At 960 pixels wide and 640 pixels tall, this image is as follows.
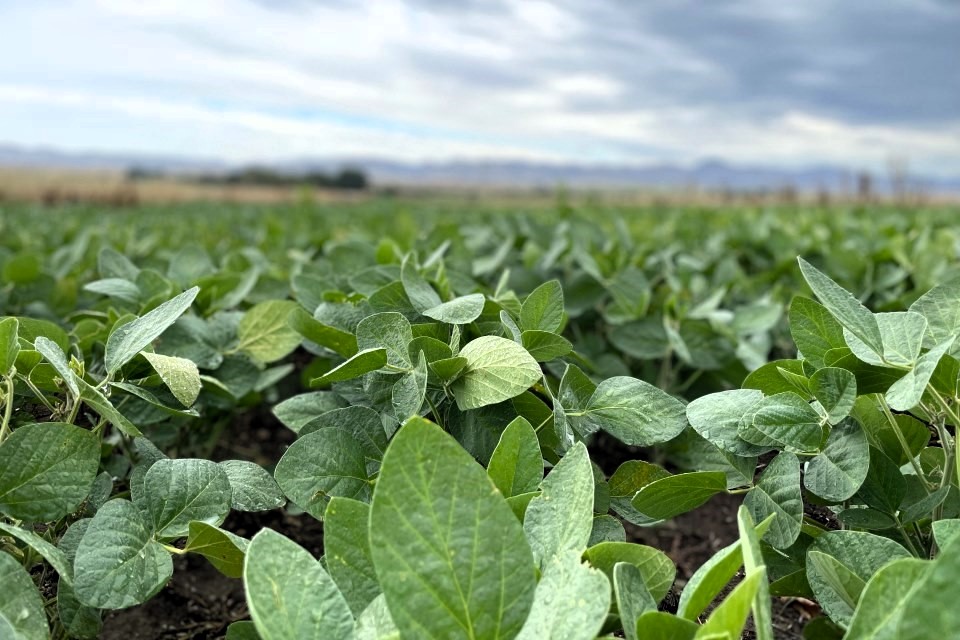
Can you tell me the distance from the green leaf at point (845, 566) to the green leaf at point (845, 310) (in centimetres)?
20

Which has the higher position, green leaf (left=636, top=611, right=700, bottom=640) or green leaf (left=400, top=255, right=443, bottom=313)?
green leaf (left=400, top=255, right=443, bottom=313)

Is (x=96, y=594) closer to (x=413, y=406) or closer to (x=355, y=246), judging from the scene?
(x=413, y=406)

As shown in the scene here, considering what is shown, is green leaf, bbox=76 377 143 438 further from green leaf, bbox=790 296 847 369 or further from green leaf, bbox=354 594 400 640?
green leaf, bbox=790 296 847 369

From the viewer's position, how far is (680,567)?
2.05 m

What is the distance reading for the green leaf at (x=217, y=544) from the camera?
837 millimetres

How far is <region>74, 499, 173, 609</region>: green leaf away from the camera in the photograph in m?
0.80

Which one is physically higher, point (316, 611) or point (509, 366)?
point (509, 366)

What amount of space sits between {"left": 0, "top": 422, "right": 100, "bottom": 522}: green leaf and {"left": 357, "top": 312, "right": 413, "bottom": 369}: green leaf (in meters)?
0.35

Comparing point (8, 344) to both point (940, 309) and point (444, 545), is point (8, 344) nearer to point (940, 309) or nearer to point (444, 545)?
point (444, 545)

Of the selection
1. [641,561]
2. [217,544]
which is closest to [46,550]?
[217,544]

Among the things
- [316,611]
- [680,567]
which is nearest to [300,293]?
[316,611]

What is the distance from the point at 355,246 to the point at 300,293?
687 mm

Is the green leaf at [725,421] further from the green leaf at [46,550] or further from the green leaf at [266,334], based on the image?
the green leaf at [266,334]

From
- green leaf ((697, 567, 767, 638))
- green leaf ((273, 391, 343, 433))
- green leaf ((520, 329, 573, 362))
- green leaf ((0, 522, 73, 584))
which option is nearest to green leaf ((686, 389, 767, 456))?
green leaf ((520, 329, 573, 362))
